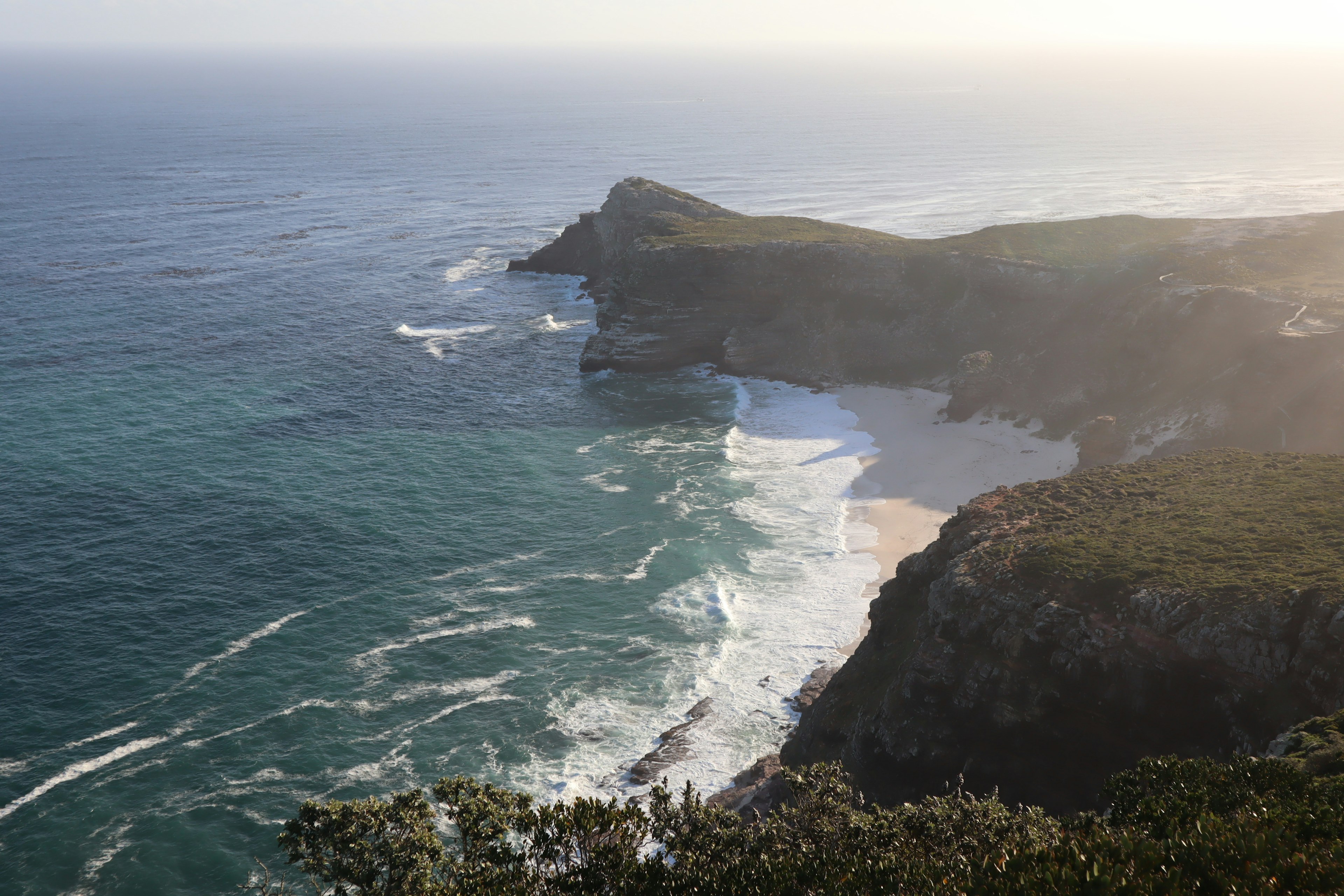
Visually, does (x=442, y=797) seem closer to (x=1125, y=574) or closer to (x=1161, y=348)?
(x=1125, y=574)

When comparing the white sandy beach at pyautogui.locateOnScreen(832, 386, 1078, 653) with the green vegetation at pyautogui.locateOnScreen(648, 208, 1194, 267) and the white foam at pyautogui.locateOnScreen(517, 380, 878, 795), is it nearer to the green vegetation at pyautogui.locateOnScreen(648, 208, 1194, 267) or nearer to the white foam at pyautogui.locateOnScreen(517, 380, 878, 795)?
the white foam at pyautogui.locateOnScreen(517, 380, 878, 795)

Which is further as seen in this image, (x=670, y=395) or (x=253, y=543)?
(x=670, y=395)

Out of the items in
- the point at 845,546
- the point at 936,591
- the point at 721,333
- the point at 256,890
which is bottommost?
the point at 256,890

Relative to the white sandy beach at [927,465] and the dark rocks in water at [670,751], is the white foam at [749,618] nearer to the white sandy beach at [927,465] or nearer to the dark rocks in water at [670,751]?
the dark rocks in water at [670,751]

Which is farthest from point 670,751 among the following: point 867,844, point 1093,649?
point 867,844

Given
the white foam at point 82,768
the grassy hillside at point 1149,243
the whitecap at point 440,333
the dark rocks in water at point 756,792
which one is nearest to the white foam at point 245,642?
the white foam at point 82,768

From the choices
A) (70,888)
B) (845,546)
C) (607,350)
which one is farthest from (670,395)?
(70,888)

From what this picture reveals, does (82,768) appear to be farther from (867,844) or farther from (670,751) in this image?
(867,844)
